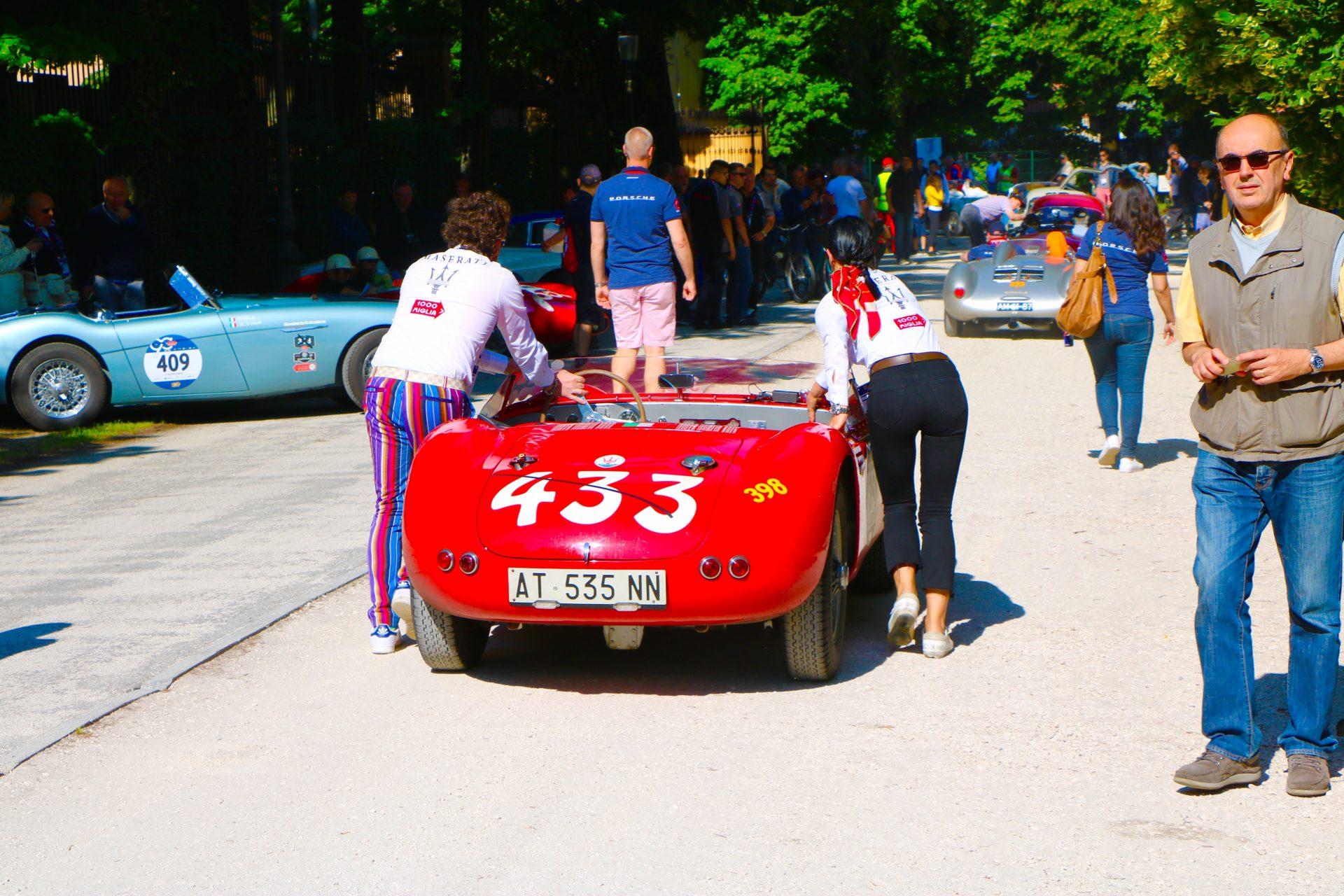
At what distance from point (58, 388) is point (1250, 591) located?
10.4 meters

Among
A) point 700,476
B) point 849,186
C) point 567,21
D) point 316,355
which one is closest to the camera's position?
point 700,476

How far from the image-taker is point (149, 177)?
682 inches

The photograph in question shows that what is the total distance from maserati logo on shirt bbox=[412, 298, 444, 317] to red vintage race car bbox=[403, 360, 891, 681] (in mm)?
440

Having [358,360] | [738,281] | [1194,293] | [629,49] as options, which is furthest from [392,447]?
[629,49]

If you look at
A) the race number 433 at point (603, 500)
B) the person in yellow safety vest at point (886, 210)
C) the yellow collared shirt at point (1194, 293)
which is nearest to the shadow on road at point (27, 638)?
the race number 433 at point (603, 500)

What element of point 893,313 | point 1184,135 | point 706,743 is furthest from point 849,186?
point 1184,135

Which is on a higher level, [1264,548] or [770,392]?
[770,392]

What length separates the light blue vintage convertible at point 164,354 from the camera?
41.0 ft

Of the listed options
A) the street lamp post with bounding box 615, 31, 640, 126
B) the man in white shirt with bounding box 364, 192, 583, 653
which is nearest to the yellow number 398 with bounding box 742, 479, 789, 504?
the man in white shirt with bounding box 364, 192, 583, 653

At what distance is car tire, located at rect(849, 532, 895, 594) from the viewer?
6.83 meters

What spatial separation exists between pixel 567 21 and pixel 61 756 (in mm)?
24772

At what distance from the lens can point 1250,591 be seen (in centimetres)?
447

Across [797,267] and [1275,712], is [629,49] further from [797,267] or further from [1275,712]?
[1275,712]

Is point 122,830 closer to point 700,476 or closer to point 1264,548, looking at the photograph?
point 700,476
